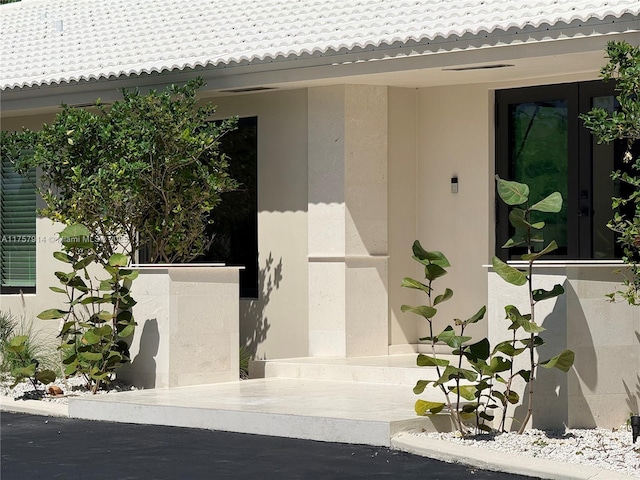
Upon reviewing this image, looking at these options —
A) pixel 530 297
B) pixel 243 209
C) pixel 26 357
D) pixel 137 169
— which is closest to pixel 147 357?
pixel 26 357

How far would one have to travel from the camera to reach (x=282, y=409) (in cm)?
1120

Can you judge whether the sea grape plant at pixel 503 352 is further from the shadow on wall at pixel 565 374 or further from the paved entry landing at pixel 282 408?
the paved entry landing at pixel 282 408

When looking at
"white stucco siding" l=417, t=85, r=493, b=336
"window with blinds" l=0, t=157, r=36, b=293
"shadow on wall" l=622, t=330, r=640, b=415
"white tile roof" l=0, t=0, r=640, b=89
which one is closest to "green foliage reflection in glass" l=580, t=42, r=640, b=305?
"shadow on wall" l=622, t=330, r=640, b=415

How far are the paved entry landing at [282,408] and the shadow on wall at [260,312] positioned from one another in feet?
5.70

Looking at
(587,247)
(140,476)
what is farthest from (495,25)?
(140,476)

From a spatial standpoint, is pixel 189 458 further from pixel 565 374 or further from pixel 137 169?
pixel 137 169

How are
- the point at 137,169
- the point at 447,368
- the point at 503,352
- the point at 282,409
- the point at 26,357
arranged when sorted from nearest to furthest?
1. the point at 447,368
2. the point at 503,352
3. the point at 282,409
4. the point at 137,169
5. the point at 26,357

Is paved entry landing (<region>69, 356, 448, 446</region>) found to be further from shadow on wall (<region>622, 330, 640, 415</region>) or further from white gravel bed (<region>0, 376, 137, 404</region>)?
shadow on wall (<region>622, 330, 640, 415</region>)

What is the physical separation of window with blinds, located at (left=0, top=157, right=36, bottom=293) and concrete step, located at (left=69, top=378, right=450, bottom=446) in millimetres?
5498

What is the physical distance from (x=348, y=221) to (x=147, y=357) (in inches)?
112

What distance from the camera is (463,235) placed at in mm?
15062

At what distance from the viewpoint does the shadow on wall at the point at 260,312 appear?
15.2 metres

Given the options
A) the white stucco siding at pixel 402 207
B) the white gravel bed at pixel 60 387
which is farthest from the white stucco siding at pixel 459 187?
the white gravel bed at pixel 60 387

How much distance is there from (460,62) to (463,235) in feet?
9.24
